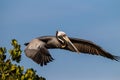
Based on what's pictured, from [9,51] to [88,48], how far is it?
9.64m

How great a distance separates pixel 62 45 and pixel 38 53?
13.3 feet

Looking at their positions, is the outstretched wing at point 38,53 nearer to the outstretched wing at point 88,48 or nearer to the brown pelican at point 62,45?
the brown pelican at point 62,45

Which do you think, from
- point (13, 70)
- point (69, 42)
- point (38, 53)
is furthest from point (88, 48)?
point (13, 70)

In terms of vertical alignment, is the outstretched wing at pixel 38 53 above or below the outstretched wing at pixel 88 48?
above

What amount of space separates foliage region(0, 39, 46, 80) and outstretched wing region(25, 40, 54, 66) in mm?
3063

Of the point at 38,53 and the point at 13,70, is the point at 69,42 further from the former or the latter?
the point at 13,70

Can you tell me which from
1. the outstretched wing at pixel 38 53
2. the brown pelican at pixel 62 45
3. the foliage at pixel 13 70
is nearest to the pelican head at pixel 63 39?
the brown pelican at pixel 62 45

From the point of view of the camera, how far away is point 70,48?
82.9ft

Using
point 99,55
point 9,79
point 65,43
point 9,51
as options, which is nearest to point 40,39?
point 65,43

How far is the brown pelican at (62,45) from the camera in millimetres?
22078

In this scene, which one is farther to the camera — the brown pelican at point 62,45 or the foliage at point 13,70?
the brown pelican at point 62,45

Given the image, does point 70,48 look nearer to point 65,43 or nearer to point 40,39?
point 65,43

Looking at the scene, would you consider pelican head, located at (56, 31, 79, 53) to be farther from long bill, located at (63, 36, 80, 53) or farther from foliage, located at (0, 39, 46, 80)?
foliage, located at (0, 39, 46, 80)

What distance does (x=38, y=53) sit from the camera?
21438mm
